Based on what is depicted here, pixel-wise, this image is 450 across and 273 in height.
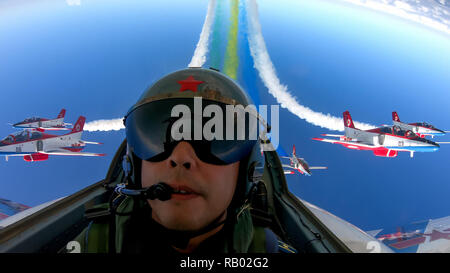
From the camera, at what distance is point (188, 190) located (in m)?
0.72

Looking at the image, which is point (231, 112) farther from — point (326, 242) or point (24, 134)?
point (24, 134)

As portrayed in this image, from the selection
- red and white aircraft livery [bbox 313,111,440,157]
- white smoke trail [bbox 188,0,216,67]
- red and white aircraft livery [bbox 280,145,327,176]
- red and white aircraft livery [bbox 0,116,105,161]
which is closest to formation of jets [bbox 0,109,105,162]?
red and white aircraft livery [bbox 0,116,105,161]

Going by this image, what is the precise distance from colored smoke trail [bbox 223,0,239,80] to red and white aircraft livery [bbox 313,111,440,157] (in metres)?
6.71

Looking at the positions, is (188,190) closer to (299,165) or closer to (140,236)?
(140,236)

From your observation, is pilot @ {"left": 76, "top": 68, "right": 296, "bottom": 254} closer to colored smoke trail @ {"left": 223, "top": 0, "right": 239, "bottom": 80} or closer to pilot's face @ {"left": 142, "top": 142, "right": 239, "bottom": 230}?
pilot's face @ {"left": 142, "top": 142, "right": 239, "bottom": 230}

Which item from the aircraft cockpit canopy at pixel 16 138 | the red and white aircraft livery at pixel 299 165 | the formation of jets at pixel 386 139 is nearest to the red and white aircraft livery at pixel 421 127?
the formation of jets at pixel 386 139

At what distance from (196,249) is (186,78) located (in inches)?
25.0

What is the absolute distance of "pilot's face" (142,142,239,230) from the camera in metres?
0.72

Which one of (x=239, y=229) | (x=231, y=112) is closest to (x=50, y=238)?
(x=239, y=229)

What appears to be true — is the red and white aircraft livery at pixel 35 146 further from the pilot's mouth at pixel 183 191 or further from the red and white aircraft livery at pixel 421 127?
the red and white aircraft livery at pixel 421 127

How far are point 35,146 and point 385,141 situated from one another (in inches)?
670

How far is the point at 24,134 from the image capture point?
10.9 meters

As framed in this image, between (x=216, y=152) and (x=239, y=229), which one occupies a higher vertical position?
(x=216, y=152)
